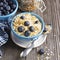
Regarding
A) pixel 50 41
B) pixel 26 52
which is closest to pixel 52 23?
pixel 50 41

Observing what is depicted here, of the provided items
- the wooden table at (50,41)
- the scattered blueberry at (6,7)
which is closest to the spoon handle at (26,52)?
the wooden table at (50,41)

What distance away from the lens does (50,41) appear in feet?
3.77

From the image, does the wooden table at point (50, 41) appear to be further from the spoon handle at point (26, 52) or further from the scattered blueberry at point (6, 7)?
the scattered blueberry at point (6, 7)

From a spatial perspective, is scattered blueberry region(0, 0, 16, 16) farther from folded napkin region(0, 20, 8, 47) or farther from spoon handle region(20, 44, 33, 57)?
spoon handle region(20, 44, 33, 57)

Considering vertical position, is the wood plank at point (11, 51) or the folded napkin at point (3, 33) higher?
the folded napkin at point (3, 33)

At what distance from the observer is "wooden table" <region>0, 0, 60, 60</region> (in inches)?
42.8

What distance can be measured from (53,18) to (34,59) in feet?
0.89

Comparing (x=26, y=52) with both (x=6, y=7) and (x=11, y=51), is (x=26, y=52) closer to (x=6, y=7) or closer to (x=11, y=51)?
(x=11, y=51)

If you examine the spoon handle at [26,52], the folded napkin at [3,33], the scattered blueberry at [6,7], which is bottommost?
the spoon handle at [26,52]

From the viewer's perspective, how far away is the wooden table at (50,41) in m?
1.09

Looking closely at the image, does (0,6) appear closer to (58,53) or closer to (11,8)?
(11,8)

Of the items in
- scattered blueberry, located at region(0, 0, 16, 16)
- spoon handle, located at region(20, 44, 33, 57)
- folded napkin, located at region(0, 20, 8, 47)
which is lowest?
spoon handle, located at region(20, 44, 33, 57)

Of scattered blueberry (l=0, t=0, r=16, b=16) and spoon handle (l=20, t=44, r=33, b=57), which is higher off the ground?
scattered blueberry (l=0, t=0, r=16, b=16)

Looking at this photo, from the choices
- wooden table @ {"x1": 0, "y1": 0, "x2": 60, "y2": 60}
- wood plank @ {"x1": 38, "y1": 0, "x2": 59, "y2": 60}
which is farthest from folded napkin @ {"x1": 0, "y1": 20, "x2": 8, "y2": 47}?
wood plank @ {"x1": 38, "y1": 0, "x2": 59, "y2": 60}
